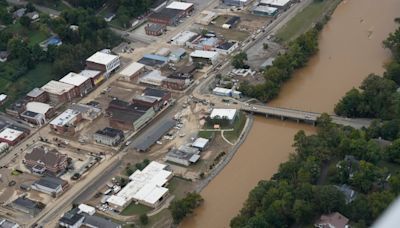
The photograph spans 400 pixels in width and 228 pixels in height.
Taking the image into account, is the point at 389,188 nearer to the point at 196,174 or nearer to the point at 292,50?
the point at 196,174

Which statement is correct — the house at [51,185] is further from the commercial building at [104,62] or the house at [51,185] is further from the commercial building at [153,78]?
the commercial building at [104,62]

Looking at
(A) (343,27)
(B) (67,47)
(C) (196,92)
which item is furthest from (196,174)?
(A) (343,27)

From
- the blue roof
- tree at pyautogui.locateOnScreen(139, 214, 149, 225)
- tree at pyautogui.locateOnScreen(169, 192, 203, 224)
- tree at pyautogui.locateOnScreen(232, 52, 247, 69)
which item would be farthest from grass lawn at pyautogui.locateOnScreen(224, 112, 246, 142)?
the blue roof

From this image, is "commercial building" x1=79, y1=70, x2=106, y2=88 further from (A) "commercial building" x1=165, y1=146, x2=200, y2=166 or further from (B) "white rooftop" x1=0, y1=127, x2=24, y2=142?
(A) "commercial building" x1=165, y1=146, x2=200, y2=166

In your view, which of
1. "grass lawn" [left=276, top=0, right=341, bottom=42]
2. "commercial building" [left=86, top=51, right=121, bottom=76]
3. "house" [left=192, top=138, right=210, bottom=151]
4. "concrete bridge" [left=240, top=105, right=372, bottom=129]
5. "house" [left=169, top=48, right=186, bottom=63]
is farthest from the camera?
"grass lawn" [left=276, top=0, right=341, bottom=42]

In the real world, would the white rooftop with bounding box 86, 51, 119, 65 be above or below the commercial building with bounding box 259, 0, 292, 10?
below
